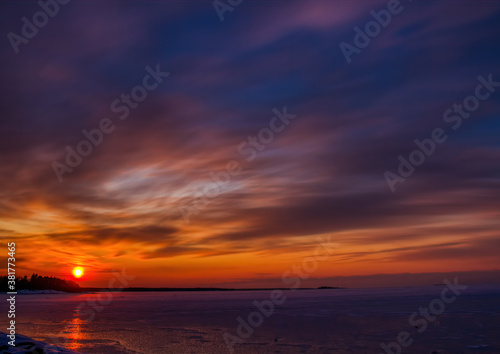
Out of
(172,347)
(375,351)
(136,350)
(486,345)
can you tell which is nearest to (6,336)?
(136,350)

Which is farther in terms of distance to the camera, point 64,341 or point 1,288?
point 1,288

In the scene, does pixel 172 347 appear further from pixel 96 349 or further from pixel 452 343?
pixel 452 343

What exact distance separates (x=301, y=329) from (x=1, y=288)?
164 metres

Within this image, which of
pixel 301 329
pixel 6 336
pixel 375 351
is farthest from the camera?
pixel 301 329

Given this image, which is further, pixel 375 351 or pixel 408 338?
pixel 408 338

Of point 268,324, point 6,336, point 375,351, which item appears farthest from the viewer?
point 268,324

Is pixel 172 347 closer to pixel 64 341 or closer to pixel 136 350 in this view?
pixel 136 350

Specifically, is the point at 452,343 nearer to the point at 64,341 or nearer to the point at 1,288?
the point at 64,341

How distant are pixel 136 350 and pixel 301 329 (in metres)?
12.5

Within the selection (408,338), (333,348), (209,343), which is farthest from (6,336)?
(408,338)

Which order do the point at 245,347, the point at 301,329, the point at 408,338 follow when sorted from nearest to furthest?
the point at 245,347 → the point at 408,338 → the point at 301,329

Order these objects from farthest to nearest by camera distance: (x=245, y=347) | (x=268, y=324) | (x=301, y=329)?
1. (x=268, y=324)
2. (x=301, y=329)
3. (x=245, y=347)

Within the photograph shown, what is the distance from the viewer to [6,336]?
17922 mm

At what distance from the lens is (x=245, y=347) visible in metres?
21.2
